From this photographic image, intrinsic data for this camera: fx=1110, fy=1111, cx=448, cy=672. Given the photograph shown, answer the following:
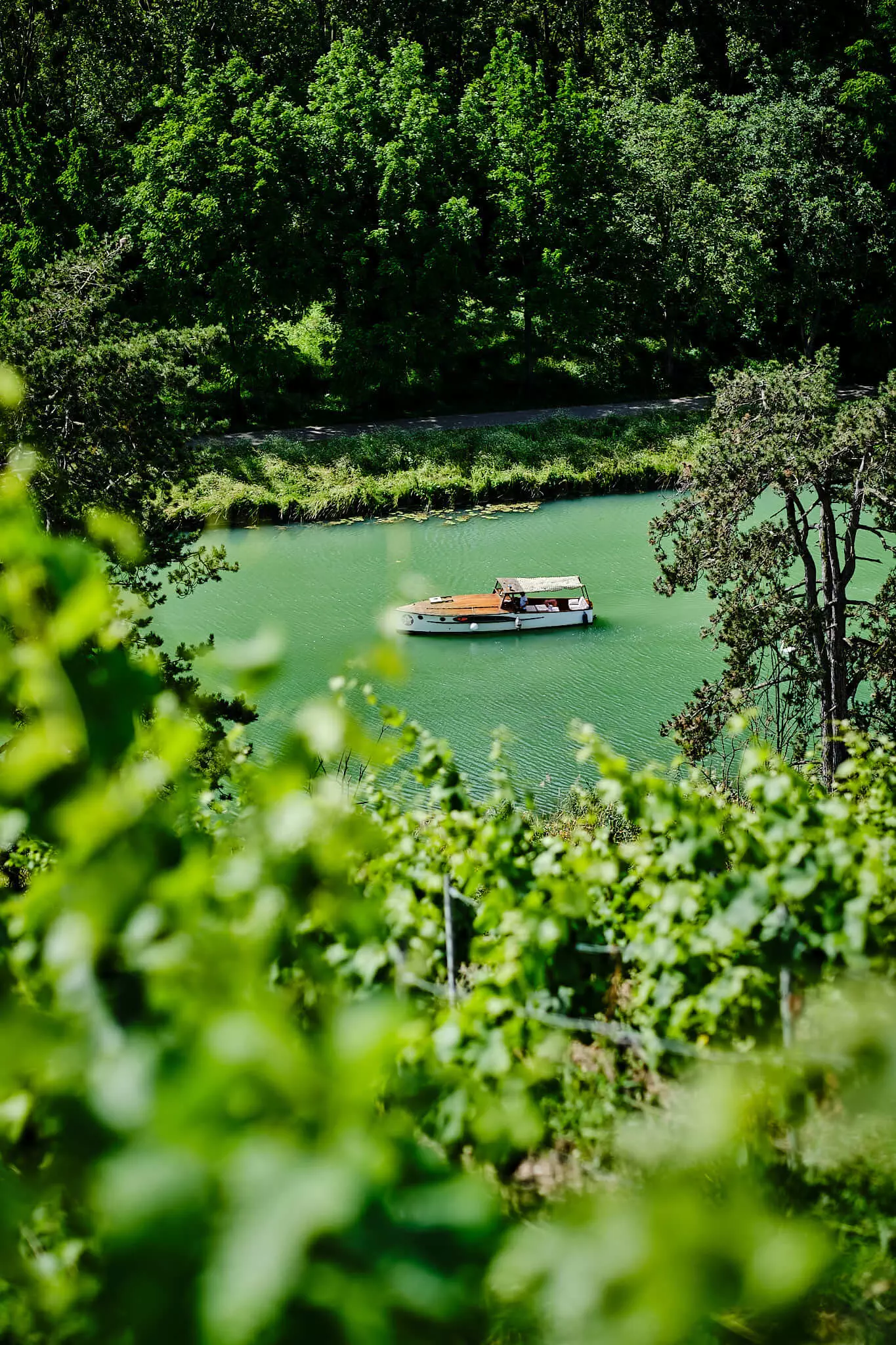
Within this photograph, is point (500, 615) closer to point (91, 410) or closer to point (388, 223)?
point (91, 410)

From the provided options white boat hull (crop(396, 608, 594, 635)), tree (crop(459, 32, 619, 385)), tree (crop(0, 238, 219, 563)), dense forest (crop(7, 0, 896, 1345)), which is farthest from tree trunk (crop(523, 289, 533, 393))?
tree (crop(0, 238, 219, 563))

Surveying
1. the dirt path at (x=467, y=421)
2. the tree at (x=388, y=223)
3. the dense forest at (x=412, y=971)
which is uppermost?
the tree at (x=388, y=223)

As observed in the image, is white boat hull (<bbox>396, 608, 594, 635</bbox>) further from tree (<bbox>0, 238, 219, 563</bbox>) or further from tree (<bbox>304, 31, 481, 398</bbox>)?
tree (<bbox>304, 31, 481, 398</bbox>)

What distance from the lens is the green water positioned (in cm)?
1394

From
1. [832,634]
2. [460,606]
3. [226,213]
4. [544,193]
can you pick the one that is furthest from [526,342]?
[832,634]

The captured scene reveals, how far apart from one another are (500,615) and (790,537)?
25.0 ft

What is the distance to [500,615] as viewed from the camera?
16828 mm

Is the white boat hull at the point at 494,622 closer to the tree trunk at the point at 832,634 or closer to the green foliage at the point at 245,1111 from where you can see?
the tree trunk at the point at 832,634

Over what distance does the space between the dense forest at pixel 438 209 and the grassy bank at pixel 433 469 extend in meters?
2.56

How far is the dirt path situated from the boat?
8530 millimetres

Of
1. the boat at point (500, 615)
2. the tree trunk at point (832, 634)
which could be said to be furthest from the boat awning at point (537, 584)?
the tree trunk at point (832, 634)

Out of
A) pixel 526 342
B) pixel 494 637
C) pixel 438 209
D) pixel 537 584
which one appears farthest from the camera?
pixel 526 342

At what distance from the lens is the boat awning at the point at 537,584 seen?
1716cm

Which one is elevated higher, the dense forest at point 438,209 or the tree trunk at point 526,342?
the dense forest at point 438,209
